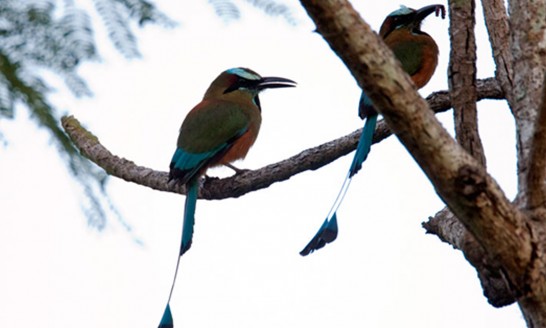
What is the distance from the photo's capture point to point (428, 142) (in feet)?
6.64

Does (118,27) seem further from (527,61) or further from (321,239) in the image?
(321,239)

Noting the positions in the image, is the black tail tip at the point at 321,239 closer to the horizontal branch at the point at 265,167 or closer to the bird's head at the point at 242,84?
the horizontal branch at the point at 265,167

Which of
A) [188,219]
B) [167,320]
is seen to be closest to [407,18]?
[188,219]

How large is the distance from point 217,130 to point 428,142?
3.04 metres

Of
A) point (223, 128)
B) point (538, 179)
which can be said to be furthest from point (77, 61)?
point (223, 128)

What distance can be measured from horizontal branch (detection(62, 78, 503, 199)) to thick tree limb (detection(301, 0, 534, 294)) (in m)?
1.98

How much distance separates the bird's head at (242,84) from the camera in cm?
553

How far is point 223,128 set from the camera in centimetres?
503

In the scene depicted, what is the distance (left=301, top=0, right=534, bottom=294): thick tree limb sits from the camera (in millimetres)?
1936

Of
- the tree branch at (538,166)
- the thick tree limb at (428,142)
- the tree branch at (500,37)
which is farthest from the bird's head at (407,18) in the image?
the thick tree limb at (428,142)

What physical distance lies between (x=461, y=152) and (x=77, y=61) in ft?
2.78

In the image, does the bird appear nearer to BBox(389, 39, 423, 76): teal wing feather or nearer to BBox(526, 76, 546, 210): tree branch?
BBox(389, 39, 423, 76): teal wing feather

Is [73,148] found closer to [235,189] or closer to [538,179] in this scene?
[538,179]

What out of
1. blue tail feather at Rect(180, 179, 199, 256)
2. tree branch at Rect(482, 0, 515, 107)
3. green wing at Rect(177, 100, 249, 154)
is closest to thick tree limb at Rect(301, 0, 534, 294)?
tree branch at Rect(482, 0, 515, 107)
